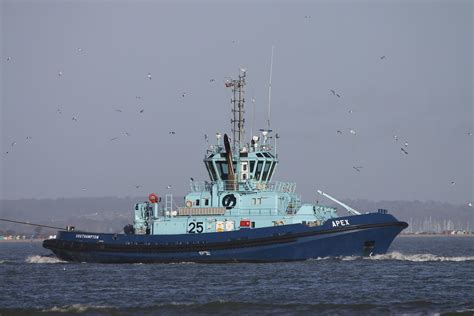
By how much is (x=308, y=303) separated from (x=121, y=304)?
713 centimetres

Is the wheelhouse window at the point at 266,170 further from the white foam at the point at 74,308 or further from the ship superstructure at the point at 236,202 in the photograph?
the white foam at the point at 74,308

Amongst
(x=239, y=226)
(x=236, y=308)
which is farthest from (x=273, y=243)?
(x=236, y=308)

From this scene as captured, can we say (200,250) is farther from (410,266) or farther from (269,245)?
(410,266)

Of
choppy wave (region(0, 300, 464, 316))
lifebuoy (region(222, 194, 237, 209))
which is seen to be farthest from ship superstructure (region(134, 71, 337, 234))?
choppy wave (region(0, 300, 464, 316))

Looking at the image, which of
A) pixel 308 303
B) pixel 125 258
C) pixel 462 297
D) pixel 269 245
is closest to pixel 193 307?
pixel 308 303

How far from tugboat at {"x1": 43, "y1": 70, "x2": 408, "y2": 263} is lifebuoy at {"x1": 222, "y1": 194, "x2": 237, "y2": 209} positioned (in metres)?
0.05

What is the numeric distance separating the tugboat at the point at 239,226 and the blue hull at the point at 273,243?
0.05 meters

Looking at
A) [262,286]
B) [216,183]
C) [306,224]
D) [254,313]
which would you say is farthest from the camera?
[216,183]

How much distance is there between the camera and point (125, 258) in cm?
5088

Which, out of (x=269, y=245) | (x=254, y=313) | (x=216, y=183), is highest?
(x=216, y=183)

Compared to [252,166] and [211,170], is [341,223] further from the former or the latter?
[211,170]

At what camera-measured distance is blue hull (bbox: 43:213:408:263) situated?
47625 millimetres

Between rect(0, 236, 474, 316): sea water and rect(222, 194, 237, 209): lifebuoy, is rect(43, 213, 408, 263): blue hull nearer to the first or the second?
rect(0, 236, 474, 316): sea water

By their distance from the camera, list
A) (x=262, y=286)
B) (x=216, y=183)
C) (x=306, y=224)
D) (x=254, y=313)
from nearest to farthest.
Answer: (x=254, y=313), (x=262, y=286), (x=306, y=224), (x=216, y=183)
